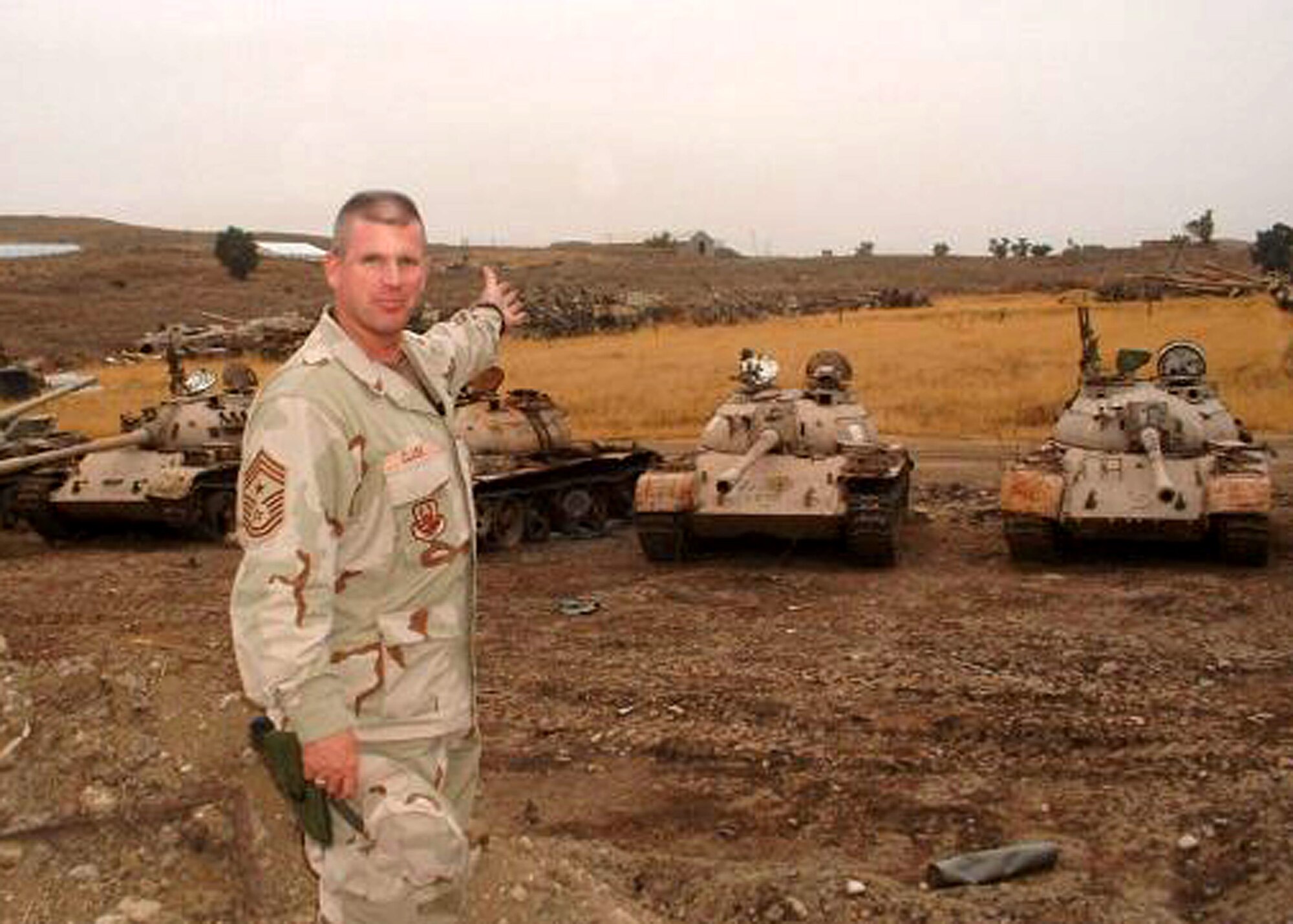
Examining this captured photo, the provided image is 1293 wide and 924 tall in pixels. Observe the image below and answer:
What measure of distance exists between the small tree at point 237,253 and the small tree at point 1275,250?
41.7 m

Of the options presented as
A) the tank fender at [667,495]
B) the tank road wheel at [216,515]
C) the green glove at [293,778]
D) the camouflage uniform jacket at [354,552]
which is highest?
the camouflage uniform jacket at [354,552]

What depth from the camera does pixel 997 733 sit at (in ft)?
26.3

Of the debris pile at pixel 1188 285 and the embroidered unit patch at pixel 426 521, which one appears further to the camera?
the debris pile at pixel 1188 285

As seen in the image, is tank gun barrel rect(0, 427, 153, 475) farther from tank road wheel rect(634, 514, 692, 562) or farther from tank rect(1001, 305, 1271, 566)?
tank rect(1001, 305, 1271, 566)

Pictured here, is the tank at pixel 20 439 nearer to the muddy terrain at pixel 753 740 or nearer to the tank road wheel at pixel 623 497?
the muddy terrain at pixel 753 740

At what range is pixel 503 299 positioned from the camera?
480cm

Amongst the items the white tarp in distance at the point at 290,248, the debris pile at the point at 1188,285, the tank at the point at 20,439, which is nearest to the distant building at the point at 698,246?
the white tarp in distance at the point at 290,248

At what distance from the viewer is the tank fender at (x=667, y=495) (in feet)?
41.2

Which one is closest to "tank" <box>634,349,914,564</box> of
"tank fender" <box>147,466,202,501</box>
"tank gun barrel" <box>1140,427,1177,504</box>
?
"tank gun barrel" <box>1140,427,1177,504</box>

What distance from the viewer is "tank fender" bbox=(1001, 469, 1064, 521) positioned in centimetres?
1193

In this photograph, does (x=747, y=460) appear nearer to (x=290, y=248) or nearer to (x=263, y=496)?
(x=263, y=496)

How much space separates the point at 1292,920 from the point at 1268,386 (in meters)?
21.8

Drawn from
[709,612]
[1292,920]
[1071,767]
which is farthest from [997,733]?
[709,612]

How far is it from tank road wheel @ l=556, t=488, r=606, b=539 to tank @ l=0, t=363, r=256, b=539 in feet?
12.0
